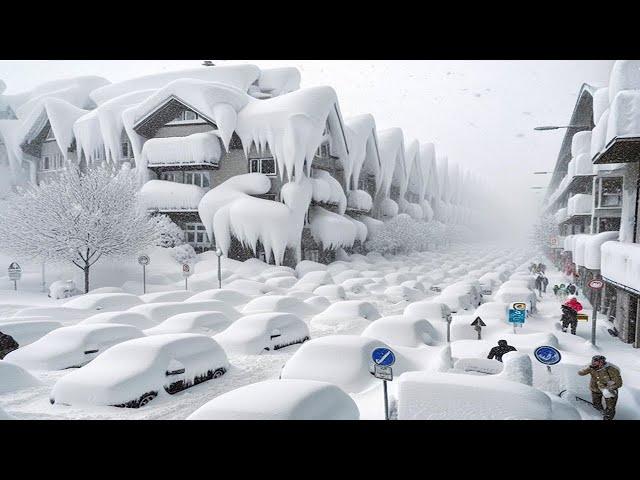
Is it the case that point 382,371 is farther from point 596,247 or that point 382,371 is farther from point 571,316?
point 596,247

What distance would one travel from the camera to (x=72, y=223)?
22609mm

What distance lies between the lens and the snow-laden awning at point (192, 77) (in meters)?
41.0

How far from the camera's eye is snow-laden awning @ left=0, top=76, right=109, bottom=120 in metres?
45.2

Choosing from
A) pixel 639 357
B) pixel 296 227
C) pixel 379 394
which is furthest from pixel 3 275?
pixel 639 357

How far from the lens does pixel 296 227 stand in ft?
99.9

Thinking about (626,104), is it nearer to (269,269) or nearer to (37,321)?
(37,321)

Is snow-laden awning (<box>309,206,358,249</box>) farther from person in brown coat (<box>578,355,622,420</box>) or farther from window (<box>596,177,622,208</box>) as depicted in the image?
person in brown coat (<box>578,355,622,420</box>)

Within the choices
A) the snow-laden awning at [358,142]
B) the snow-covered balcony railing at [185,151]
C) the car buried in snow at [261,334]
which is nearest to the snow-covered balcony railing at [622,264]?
the car buried in snow at [261,334]

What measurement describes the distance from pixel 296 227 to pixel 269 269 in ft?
11.8

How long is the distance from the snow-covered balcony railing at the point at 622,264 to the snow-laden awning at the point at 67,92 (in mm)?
48171

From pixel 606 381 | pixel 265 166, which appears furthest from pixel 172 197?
pixel 606 381

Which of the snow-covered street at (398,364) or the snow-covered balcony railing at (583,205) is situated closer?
the snow-covered street at (398,364)

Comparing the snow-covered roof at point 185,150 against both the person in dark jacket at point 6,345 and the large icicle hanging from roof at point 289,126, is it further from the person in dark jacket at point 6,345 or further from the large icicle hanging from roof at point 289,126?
the person in dark jacket at point 6,345

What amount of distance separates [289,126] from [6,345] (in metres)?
22.3
